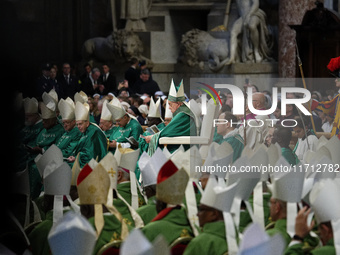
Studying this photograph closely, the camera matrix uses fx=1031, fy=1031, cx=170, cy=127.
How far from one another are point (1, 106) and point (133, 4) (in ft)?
53.2

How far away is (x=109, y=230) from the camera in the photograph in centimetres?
673

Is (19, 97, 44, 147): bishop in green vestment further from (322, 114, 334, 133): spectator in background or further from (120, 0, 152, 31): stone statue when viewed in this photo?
(120, 0, 152, 31): stone statue

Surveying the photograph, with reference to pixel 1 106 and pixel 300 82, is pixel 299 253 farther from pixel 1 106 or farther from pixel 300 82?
pixel 300 82

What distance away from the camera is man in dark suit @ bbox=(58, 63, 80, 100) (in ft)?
58.0

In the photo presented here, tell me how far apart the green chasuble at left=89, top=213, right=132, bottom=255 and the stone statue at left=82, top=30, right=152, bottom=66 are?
13693 mm

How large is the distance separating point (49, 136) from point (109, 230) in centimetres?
494

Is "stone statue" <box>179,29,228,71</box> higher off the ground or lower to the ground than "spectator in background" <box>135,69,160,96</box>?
higher

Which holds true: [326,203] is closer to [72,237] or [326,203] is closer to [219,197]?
[219,197]

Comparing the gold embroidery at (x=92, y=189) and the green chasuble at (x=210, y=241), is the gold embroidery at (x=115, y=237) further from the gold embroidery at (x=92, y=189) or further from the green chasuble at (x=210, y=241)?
the green chasuble at (x=210, y=241)

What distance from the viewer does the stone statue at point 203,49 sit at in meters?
19.5

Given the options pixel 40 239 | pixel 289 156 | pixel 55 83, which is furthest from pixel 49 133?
pixel 55 83

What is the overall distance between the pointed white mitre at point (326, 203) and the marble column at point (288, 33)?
1230 cm

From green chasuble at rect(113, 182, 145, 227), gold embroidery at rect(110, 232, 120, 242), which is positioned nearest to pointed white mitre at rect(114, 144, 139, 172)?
green chasuble at rect(113, 182, 145, 227)

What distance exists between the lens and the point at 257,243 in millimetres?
4922
